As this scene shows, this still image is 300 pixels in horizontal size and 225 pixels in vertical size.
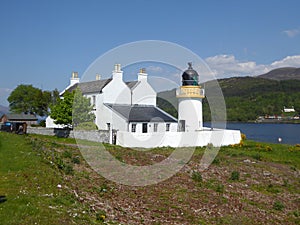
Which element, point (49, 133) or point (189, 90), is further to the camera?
point (49, 133)

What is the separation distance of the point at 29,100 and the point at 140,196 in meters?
56.9

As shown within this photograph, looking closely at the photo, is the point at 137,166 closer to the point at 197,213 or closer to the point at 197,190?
the point at 197,190

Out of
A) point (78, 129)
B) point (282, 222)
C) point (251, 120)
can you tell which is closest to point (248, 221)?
point (282, 222)

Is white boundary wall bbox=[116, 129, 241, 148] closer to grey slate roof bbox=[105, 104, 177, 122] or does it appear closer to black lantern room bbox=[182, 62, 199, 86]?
grey slate roof bbox=[105, 104, 177, 122]

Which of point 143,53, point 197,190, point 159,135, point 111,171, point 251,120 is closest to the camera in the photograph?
point 197,190

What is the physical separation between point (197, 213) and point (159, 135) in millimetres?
17254

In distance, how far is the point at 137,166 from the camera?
20.2 m

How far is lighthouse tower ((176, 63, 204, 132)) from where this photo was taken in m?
32.7

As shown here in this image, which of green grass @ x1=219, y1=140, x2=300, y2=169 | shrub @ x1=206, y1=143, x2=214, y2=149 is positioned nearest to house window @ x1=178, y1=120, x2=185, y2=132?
shrub @ x1=206, y1=143, x2=214, y2=149

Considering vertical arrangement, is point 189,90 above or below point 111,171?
above

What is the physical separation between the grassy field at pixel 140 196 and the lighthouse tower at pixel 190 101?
37.9ft

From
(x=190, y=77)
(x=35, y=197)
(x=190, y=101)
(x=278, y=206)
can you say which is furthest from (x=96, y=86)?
(x=35, y=197)

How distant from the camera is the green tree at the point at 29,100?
204 feet

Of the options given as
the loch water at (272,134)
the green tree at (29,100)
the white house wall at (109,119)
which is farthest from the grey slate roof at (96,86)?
the loch water at (272,134)
